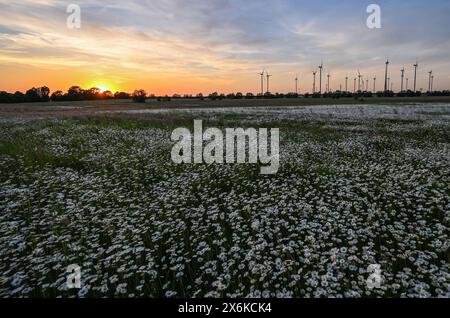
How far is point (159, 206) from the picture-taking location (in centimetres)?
1029

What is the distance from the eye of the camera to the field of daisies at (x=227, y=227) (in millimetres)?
6105

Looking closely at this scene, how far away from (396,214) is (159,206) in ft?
23.5

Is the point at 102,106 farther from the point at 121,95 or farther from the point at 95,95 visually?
the point at 121,95

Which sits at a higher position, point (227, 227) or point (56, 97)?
point (56, 97)

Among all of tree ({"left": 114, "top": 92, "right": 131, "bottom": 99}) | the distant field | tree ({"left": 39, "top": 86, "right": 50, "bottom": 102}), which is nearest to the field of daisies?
the distant field

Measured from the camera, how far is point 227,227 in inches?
342

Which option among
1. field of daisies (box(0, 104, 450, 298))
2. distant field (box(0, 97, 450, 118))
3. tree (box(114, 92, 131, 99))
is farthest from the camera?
tree (box(114, 92, 131, 99))

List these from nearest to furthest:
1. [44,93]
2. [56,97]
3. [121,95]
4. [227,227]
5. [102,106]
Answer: [227,227] → [102,106] → [56,97] → [44,93] → [121,95]

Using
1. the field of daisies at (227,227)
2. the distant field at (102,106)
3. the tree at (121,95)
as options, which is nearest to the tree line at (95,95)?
the tree at (121,95)

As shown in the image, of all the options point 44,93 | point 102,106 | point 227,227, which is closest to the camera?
point 227,227

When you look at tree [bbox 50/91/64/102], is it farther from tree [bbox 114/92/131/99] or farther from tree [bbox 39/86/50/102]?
tree [bbox 114/92/131/99]

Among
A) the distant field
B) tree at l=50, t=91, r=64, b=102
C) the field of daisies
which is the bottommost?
the field of daisies

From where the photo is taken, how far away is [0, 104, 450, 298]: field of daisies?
20.0 feet

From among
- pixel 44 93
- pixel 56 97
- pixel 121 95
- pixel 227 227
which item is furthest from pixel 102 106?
pixel 121 95
